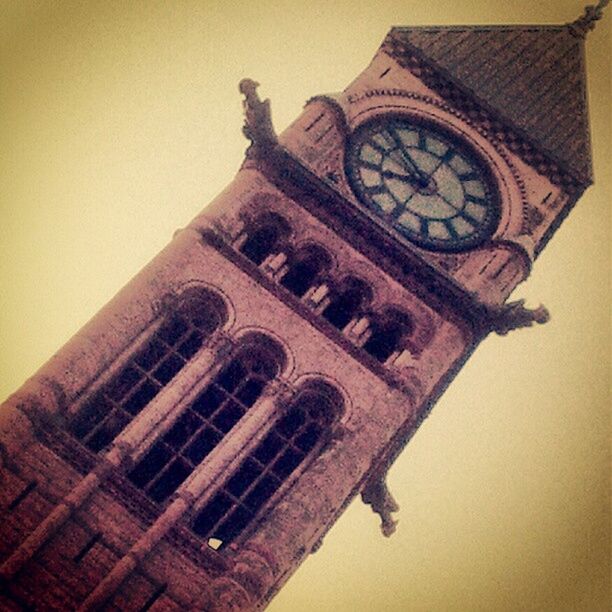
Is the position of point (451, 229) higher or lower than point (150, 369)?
higher

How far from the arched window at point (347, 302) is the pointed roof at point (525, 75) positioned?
784 centimetres

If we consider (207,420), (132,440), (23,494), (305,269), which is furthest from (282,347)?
(23,494)

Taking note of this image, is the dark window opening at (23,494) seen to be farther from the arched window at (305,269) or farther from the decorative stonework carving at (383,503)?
the decorative stonework carving at (383,503)

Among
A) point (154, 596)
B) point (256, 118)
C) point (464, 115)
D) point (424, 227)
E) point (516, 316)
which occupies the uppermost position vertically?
point (464, 115)

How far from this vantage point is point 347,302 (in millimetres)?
20516

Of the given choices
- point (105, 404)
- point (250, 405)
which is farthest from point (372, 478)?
point (105, 404)

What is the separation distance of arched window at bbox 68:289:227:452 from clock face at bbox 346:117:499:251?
529 cm

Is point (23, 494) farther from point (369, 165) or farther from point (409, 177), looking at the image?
point (409, 177)

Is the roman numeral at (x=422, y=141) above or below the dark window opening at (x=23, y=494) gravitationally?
above

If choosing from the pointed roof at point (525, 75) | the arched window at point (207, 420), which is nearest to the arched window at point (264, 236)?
the arched window at point (207, 420)

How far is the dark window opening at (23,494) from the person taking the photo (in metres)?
14.7

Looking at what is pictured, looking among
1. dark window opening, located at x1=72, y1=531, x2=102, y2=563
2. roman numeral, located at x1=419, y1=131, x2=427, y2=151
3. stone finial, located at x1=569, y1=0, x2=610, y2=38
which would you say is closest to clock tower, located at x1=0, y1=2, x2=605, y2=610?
dark window opening, located at x1=72, y1=531, x2=102, y2=563

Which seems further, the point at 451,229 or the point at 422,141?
the point at 422,141

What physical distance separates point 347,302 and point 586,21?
14753mm
